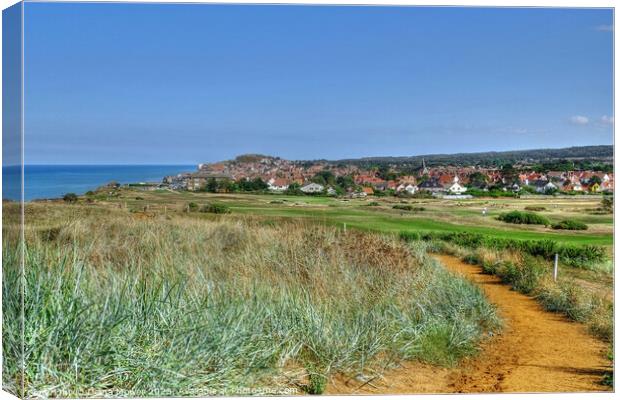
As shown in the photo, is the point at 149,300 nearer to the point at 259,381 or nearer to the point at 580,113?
the point at 259,381

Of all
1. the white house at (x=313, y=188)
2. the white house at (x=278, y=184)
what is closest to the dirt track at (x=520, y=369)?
the white house at (x=313, y=188)

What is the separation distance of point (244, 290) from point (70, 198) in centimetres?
190

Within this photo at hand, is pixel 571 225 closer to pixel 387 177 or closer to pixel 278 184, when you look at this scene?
pixel 387 177

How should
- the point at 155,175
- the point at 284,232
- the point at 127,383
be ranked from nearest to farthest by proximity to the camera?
1. the point at 127,383
2. the point at 155,175
3. the point at 284,232

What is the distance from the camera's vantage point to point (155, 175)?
691 centimetres

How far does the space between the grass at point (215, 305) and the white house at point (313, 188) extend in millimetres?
481

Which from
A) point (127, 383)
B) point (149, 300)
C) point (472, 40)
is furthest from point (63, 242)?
point (472, 40)

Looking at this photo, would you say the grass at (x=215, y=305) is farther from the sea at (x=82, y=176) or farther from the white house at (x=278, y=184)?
the white house at (x=278, y=184)

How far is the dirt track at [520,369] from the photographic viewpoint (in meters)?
6.05

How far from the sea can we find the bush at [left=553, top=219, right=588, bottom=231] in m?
3.29

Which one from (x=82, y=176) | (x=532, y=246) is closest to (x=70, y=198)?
(x=82, y=176)

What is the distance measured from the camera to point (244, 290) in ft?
21.5

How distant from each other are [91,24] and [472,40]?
3.10m

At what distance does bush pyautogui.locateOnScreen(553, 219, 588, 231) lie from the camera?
6.66 metres
